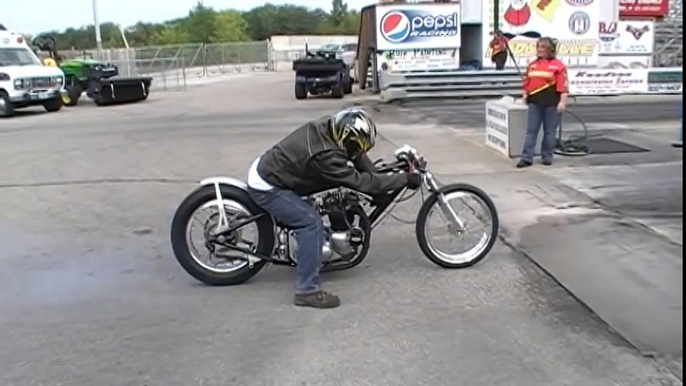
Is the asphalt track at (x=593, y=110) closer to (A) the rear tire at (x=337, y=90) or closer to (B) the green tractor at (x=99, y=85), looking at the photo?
(A) the rear tire at (x=337, y=90)

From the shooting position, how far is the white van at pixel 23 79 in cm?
2503

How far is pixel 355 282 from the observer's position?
249 inches

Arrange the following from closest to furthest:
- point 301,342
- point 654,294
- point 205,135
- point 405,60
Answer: point 301,342
point 654,294
point 205,135
point 405,60

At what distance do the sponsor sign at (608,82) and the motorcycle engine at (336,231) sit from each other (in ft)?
63.4

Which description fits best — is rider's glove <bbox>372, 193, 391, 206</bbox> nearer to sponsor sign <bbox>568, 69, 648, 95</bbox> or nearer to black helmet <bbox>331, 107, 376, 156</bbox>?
black helmet <bbox>331, 107, 376, 156</bbox>

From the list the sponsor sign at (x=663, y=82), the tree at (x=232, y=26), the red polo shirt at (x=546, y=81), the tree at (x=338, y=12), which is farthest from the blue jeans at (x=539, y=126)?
the tree at (x=338, y=12)

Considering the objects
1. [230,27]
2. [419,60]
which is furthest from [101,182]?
[230,27]

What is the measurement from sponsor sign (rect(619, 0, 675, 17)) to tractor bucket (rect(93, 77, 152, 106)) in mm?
17782

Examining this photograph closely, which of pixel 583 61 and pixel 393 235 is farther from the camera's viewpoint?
pixel 583 61

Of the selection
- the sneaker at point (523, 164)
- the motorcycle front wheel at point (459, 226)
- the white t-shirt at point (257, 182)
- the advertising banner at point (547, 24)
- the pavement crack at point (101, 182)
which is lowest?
the pavement crack at point (101, 182)

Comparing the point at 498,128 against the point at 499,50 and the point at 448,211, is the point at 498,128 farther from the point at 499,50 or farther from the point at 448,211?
the point at 499,50

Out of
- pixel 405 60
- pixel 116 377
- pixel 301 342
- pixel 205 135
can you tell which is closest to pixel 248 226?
pixel 301 342

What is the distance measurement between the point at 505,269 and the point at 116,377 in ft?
10.6

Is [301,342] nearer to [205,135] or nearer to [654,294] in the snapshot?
[654,294]
